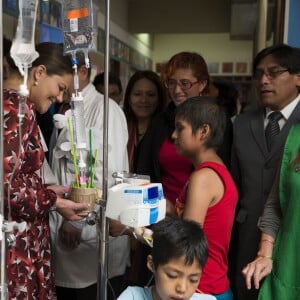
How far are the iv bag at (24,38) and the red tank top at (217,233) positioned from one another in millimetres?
612

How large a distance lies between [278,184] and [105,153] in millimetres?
597

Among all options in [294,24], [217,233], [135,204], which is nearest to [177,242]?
[135,204]

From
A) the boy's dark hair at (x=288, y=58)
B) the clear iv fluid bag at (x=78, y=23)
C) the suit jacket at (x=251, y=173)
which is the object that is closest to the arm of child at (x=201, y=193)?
the suit jacket at (x=251, y=173)

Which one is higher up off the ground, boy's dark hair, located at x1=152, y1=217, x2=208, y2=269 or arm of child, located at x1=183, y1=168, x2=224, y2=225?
arm of child, located at x1=183, y1=168, x2=224, y2=225

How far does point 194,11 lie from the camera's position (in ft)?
21.3

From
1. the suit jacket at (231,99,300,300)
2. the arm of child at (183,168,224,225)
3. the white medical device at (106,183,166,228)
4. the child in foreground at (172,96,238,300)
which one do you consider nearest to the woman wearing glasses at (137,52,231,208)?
the suit jacket at (231,99,300,300)

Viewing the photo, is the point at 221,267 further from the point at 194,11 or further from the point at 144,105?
the point at 194,11

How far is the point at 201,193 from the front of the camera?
4.25 feet

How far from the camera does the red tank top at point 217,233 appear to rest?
1351mm

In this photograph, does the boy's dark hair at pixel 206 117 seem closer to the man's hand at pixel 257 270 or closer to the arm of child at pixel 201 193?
the arm of child at pixel 201 193

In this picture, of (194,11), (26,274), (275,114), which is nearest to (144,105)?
(275,114)

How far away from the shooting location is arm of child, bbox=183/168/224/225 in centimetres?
129

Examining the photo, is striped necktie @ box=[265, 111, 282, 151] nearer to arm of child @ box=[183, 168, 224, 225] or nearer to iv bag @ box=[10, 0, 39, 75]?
arm of child @ box=[183, 168, 224, 225]

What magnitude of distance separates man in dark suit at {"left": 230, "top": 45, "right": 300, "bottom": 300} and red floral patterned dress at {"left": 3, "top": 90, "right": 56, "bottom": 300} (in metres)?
0.77
